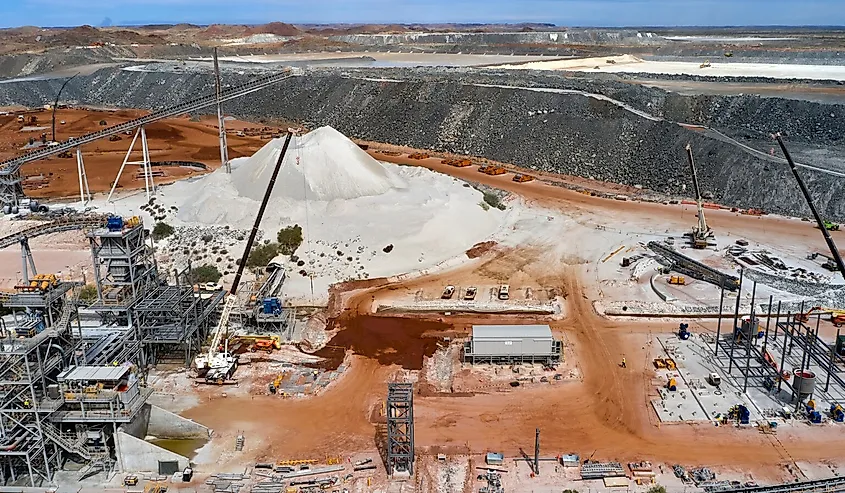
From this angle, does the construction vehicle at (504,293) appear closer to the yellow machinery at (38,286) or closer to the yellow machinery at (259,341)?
the yellow machinery at (259,341)

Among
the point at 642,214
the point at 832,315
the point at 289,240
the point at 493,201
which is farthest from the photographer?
the point at 493,201

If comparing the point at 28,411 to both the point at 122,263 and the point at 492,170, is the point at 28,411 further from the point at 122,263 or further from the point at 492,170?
the point at 492,170

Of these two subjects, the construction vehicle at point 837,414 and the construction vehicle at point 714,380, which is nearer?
the construction vehicle at point 837,414

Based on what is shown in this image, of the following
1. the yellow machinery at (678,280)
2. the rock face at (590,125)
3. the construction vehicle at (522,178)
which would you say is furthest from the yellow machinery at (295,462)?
the rock face at (590,125)

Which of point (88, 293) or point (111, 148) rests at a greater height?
point (111, 148)

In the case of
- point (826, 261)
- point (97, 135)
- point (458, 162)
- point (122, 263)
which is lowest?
point (826, 261)

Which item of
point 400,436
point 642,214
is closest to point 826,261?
point 642,214

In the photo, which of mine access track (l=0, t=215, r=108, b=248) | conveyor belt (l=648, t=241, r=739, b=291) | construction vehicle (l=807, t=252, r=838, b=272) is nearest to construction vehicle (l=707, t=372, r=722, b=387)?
conveyor belt (l=648, t=241, r=739, b=291)
